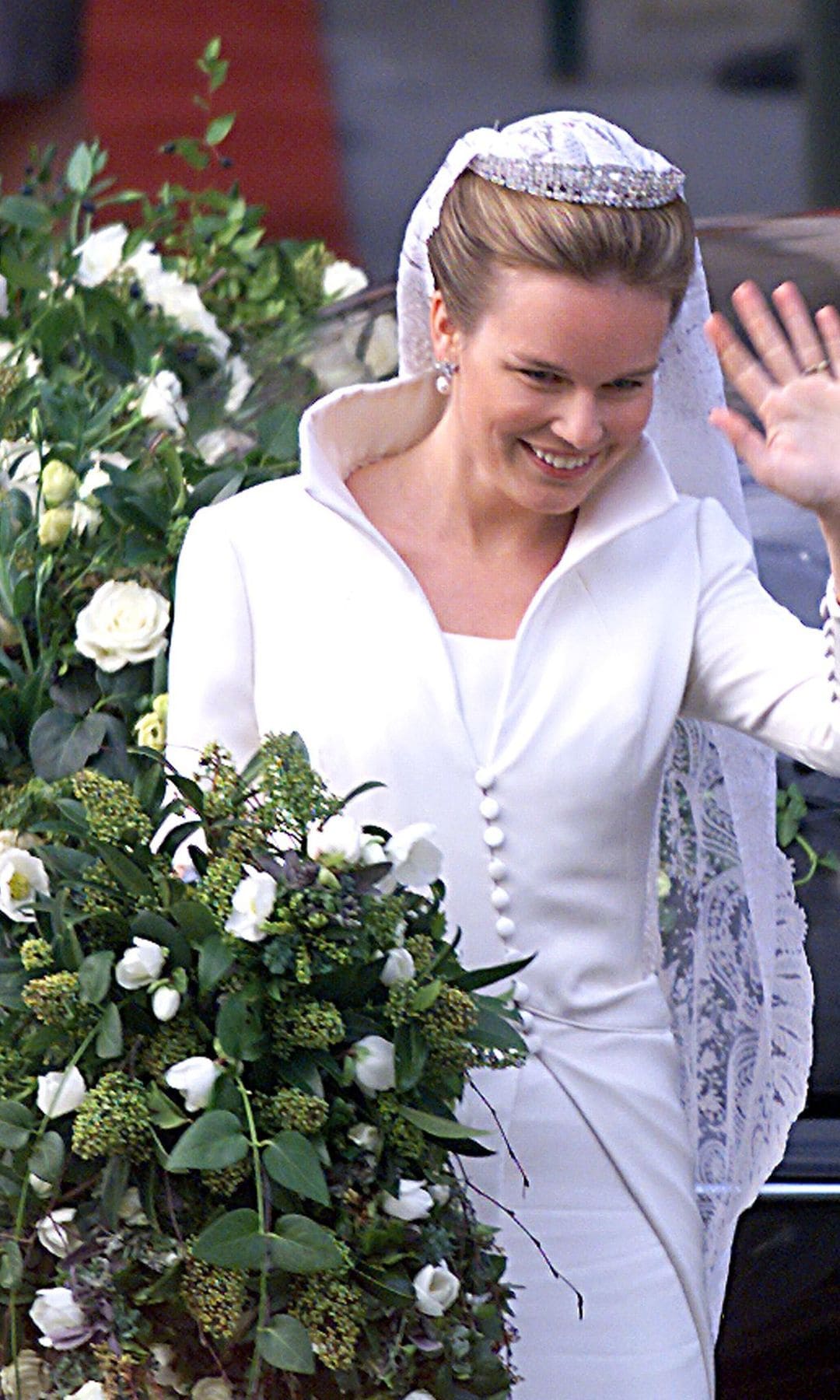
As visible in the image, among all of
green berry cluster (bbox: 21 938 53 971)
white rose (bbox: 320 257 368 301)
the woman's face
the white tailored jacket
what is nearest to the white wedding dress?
the white tailored jacket

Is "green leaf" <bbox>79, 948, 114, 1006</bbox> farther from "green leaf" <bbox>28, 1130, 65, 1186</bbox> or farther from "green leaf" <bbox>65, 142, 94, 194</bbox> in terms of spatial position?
"green leaf" <bbox>65, 142, 94, 194</bbox>

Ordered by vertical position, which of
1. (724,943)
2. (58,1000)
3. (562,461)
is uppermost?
(562,461)

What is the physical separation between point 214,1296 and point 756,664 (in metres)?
0.76

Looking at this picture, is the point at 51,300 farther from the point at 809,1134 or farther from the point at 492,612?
the point at 809,1134

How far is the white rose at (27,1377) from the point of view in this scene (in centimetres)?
166

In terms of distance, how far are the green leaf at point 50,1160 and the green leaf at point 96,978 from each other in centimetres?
10

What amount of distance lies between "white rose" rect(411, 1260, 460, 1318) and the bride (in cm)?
36

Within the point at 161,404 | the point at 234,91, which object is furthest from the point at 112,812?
the point at 234,91

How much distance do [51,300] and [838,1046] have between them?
55.2 inches

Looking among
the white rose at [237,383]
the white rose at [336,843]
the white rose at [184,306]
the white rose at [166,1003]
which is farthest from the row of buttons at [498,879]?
the white rose at [184,306]

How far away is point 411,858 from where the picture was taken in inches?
66.3

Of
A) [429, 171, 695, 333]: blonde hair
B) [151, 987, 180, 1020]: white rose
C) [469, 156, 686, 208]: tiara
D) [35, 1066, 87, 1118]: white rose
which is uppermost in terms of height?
[469, 156, 686, 208]: tiara

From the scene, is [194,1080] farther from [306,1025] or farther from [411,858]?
[411,858]

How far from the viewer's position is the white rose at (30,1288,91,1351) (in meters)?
1.59
